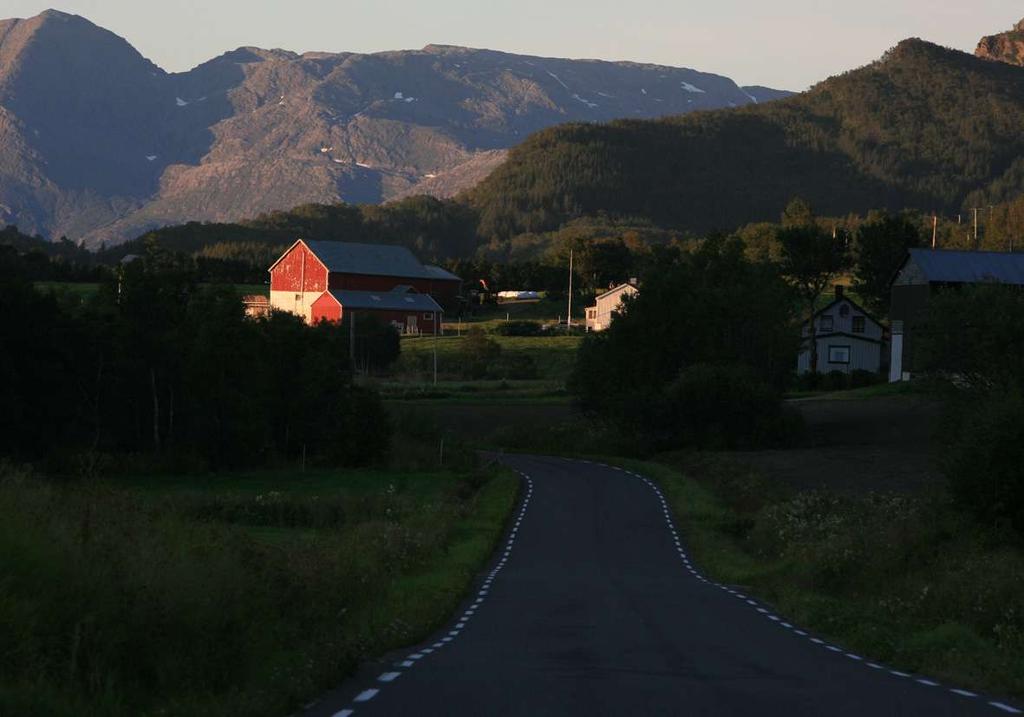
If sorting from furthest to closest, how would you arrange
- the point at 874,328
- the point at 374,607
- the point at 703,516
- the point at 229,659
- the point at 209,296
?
the point at 874,328 → the point at 209,296 → the point at 703,516 → the point at 374,607 → the point at 229,659

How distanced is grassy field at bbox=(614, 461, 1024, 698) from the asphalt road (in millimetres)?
629

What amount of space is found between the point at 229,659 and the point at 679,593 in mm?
16022

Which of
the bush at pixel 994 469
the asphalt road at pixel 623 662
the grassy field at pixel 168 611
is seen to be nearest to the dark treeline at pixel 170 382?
the asphalt road at pixel 623 662

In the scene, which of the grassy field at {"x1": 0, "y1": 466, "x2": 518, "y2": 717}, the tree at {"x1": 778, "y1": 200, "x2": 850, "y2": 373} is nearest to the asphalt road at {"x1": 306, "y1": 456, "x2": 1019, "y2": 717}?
the grassy field at {"x1": 0, "y1": 466, "x2": 518, "y2": 717}

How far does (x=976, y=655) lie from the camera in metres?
18.7

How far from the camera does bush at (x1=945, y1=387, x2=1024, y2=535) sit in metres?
32.2

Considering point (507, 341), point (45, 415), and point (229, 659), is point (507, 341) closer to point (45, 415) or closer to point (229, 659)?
point (45, 415)

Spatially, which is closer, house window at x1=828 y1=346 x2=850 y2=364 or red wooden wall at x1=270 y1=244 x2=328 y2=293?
house window at x1=828 y1=346 x2=850 y2=364

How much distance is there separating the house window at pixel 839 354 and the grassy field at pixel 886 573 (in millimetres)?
65250

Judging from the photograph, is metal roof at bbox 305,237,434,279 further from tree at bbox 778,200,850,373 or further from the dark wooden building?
the dark wooden building

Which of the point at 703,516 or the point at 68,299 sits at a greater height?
the point at 68,299

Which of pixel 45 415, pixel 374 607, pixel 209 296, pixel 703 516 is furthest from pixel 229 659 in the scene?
pixel 209 296

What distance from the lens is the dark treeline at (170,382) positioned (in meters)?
60.4

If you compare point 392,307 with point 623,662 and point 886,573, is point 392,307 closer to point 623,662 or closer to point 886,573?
point 886,573
